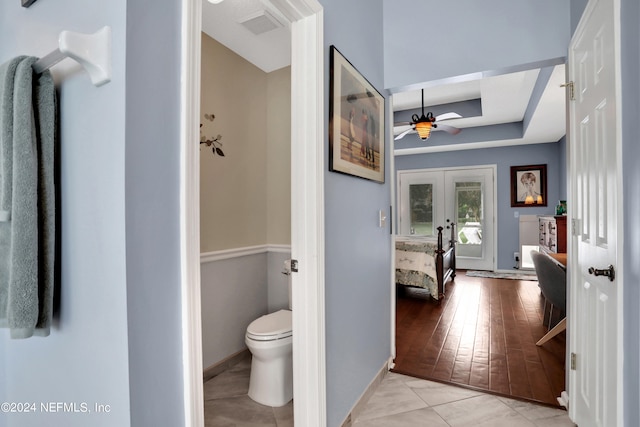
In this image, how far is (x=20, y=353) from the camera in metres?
1.05

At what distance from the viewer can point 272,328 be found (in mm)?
2098

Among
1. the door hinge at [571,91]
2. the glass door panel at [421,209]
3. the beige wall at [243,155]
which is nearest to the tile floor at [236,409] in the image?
the beige wall at [243,155]

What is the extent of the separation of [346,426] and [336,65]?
1890 millimetres

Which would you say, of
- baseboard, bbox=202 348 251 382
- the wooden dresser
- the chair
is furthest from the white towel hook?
the wooden dresser

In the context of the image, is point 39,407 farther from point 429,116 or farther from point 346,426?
point 429,116

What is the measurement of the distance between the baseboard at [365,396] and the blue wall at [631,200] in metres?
1.20

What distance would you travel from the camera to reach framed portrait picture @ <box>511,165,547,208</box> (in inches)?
241

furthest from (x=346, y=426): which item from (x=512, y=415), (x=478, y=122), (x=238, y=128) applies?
(x=478, y=122)

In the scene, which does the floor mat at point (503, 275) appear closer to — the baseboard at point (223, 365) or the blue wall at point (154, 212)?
the baseboard at point (223, 365)

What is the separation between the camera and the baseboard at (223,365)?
7.88ft

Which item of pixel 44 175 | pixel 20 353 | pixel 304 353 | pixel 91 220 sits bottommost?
pixel 304 353

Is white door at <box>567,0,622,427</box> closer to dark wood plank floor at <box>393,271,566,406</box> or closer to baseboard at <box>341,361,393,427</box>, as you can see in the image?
dark wood plank floor at <box>393,271,566,406</box>

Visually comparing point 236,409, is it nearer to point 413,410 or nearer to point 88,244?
point 413,410

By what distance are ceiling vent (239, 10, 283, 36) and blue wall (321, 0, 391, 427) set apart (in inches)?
23.4
